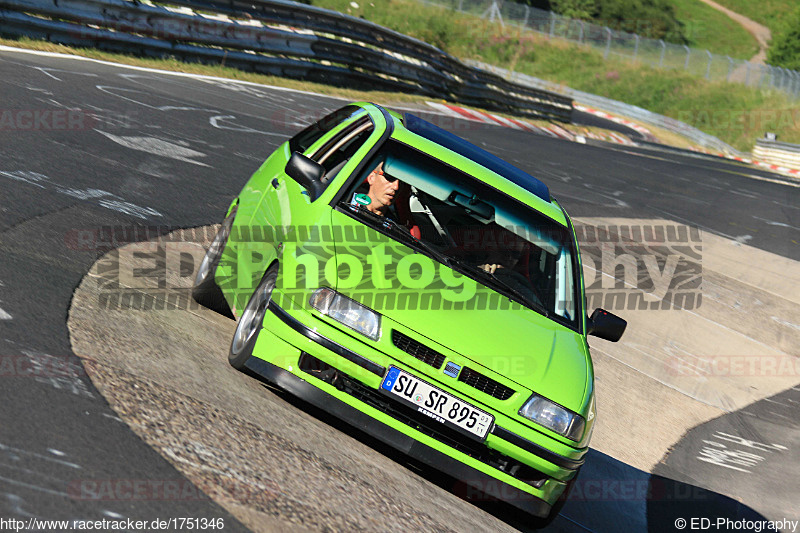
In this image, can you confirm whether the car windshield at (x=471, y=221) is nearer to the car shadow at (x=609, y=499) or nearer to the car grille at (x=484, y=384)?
the car grille at (x=484, y=384)

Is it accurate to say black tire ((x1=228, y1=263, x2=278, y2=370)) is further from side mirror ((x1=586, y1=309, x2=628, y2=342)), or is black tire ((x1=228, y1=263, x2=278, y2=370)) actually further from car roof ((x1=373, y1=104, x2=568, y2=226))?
side mirror ((x1=586, y1=309, x2=628, y2=342))

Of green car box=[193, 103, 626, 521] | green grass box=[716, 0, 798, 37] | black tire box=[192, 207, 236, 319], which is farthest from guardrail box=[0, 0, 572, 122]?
green grass box=[716, 0, 798, 37]

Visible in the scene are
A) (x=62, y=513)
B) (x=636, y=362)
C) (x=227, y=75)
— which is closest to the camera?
(x=62, y=513)

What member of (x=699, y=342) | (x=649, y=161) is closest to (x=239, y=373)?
(x=699, y=342)

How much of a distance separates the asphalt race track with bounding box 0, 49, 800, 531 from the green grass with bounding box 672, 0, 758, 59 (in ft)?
255

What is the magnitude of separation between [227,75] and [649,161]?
501 inches

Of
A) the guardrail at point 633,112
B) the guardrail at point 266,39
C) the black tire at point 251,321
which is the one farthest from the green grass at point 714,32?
the black tire at point 251,321

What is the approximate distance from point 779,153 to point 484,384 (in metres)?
37.5

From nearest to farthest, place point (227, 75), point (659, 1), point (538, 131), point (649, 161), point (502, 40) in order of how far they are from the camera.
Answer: point (227, 75)
point (649, 161)
point (538, 131)
point (502, 40)
point (659, 1)

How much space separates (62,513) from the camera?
3.65 metres

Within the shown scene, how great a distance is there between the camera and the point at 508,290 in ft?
19.5

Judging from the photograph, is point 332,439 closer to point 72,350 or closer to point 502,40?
point 72,350

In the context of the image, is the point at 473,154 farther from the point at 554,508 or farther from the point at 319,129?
the point at 554,508

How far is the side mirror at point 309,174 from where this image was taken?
603 cm
